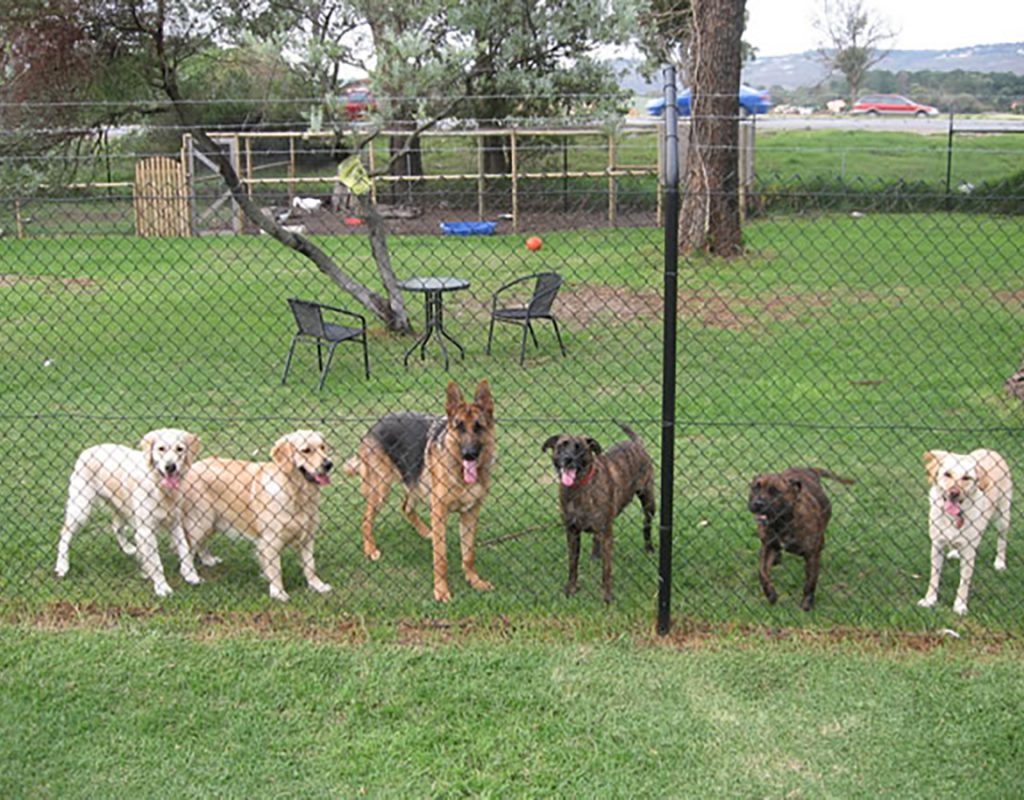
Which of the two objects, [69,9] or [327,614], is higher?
[69,9]

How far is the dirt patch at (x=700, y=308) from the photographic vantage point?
10.9m

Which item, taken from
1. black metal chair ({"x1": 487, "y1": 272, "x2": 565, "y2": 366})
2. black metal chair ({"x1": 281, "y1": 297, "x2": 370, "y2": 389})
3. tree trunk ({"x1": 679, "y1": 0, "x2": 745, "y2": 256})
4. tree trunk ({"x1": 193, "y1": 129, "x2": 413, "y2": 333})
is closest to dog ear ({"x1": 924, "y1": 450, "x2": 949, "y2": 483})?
black metal chair ({"x1": 487, "y1": 272, "x2": 565, "y2": 366})

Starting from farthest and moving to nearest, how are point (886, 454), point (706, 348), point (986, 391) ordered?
point (706, 348) < point (986, 391) < point (886, 454)

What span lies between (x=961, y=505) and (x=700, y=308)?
6.04 m

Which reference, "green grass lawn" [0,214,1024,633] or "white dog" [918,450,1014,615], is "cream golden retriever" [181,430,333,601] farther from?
"white dog" [918,450,1014,615]

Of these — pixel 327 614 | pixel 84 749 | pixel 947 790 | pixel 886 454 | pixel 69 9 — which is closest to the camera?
pixel 947 790

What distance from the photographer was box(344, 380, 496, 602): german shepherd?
16.1 ft

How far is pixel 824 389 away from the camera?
841 cm

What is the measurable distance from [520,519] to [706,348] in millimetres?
4338

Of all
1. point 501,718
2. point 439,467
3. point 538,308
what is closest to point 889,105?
point 538,308

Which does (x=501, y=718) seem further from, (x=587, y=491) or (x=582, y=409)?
(x=582, y=409)

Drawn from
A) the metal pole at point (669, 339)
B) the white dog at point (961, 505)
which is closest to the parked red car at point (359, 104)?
the metal pole at point (669, 339)

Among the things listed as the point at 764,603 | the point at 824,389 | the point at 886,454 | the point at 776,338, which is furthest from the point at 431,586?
the point at 776,338

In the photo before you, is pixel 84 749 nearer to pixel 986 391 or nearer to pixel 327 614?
pixel 327 614
